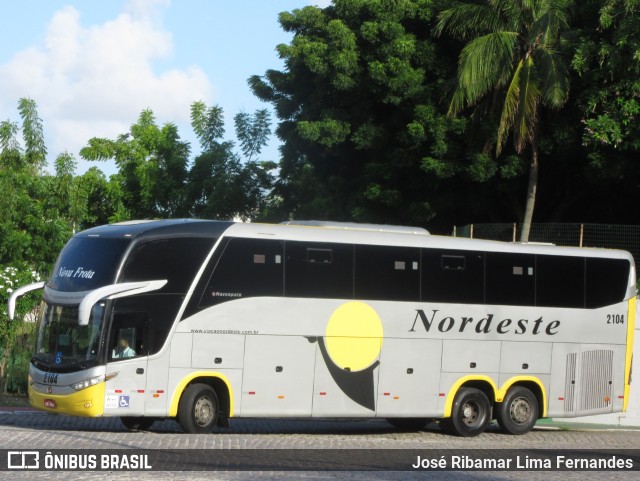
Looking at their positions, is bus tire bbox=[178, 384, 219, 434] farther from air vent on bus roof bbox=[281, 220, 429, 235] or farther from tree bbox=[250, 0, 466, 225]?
tree bbox=[250, 0, 466, 225]

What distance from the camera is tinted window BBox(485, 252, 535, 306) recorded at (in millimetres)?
22234

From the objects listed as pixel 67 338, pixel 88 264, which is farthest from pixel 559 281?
pixel 67 338

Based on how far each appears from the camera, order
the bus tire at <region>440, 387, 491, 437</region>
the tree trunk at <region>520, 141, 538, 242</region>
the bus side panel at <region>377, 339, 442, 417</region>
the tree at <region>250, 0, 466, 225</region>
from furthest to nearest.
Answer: the tree at <region>250, 0, 466, 225</region> < the tree trunk at <region>520, 141, 538, 242</region> < the bus tire at <region>440, 387, 491, 437</region> < the bus side panel at <region>377, 339, 442, 417</region>

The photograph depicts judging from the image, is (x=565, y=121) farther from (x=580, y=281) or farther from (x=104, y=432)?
(x=104, y=432)

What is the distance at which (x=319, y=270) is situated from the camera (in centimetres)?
2042

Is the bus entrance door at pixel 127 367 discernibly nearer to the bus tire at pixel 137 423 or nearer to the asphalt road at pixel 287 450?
the asphalt road at pixel 287 450

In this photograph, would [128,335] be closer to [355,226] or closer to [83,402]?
[83,402]

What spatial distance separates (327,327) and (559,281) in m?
5.41

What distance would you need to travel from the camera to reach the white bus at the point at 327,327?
19.0m

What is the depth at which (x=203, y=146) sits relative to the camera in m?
48.3

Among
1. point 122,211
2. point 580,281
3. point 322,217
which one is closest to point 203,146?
point 122,211

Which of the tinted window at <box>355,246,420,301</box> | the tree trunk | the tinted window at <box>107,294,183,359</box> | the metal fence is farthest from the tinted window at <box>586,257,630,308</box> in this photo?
the tinted window at <box>107,294,183,359</box>

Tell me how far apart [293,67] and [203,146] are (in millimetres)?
8670

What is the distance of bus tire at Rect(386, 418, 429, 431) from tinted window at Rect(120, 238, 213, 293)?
6338mm
